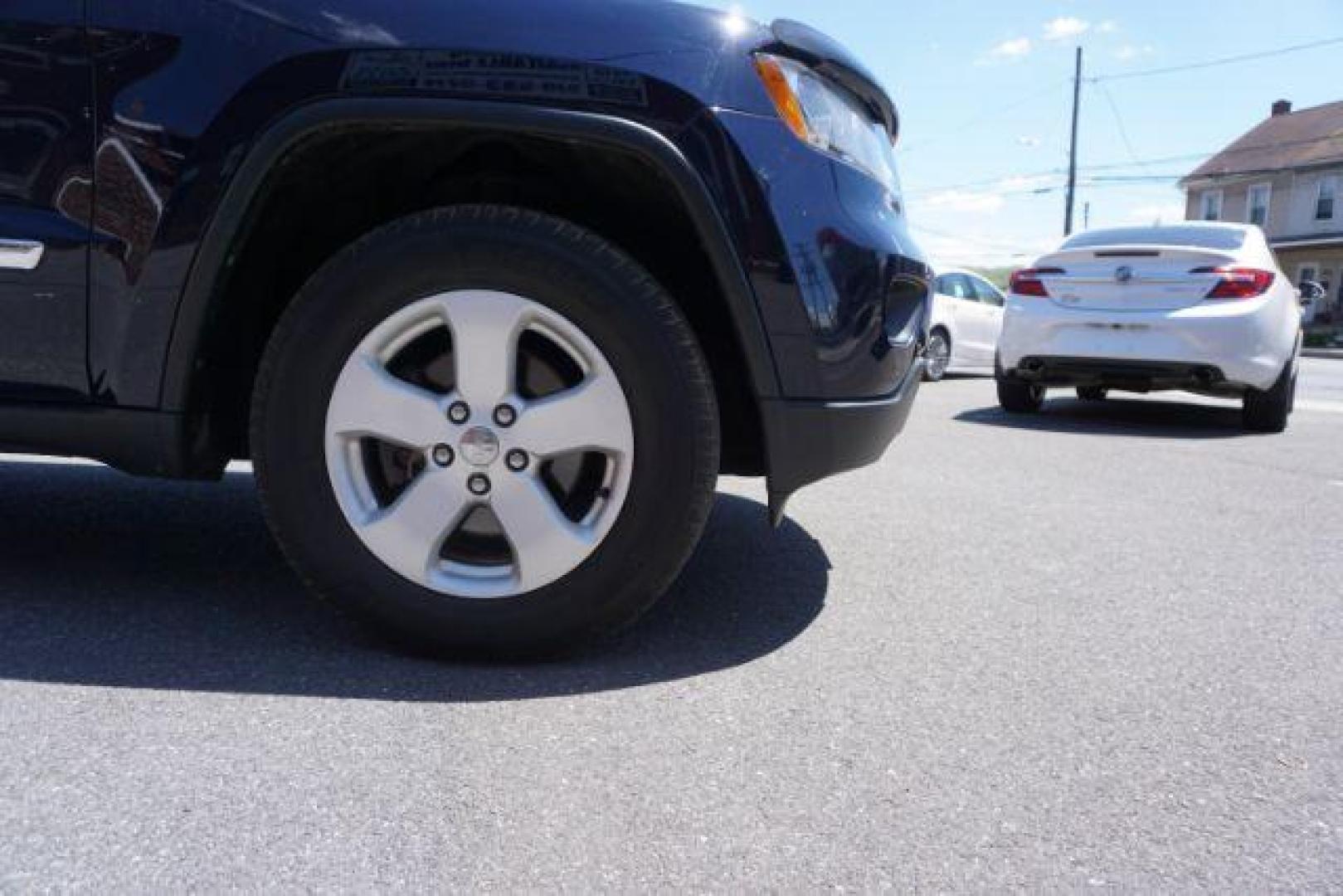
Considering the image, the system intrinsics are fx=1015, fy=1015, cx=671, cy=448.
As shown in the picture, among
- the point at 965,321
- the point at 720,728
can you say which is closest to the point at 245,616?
the point at 720,728

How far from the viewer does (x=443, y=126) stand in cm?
198

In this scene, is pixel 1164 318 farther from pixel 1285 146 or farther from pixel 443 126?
pixel 1285 146

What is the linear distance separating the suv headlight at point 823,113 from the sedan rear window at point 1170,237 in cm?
461

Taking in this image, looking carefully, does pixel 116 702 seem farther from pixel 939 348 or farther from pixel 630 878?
pixel 939 348

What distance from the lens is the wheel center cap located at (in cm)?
201

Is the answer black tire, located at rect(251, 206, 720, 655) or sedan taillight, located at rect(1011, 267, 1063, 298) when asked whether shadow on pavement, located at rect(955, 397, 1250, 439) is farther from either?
black tire, located at rect(251, 206, 720, 655)

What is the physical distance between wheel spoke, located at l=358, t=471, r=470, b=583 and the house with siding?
37.7 metres

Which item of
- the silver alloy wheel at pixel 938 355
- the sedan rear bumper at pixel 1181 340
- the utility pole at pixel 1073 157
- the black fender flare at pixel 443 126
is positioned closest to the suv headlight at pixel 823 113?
the black fender flare at pixel 443 126

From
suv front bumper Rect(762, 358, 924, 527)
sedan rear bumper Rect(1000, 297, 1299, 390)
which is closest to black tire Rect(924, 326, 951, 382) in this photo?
sedan rear bumper Rect(1000, 297, 1299, 390)

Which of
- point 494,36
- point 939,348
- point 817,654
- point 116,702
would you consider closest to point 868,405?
point 817,654

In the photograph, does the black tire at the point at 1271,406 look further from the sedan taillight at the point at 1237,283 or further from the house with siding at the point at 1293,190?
the house with siding at the point at 1293,190

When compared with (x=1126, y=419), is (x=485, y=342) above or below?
above

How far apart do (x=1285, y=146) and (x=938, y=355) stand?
32.0 m

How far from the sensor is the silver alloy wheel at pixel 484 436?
2.02m
